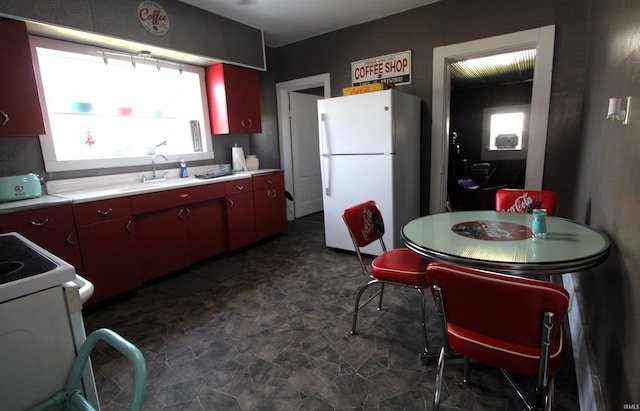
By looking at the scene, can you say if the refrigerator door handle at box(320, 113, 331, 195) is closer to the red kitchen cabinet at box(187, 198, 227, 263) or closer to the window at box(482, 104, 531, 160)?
the red kitchen cabinet at box(187, 198, 227, 263)

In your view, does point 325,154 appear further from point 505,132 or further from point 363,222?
point 505,132

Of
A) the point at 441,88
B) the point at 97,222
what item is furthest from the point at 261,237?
the point at 441,88

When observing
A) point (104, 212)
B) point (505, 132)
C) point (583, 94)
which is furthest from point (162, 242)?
point (505, 132)

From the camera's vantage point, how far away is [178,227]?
3.06 m

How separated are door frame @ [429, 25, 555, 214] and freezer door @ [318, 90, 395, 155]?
2.54ft

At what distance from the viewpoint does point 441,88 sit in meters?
3.37

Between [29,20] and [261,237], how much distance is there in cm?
274

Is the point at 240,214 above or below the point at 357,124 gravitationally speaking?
below

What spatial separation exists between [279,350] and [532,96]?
9.70 ft

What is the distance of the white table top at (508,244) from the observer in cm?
130

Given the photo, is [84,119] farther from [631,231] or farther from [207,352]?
[631,231]

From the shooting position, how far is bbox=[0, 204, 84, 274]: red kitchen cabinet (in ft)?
6.79

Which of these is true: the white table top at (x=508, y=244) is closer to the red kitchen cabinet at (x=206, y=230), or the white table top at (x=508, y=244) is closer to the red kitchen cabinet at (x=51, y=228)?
the red kitchen cabinet at (x=206, y=230)

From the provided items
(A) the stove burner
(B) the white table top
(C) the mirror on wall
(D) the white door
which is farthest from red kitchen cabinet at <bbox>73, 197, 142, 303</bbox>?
(C) the mirror on wall
